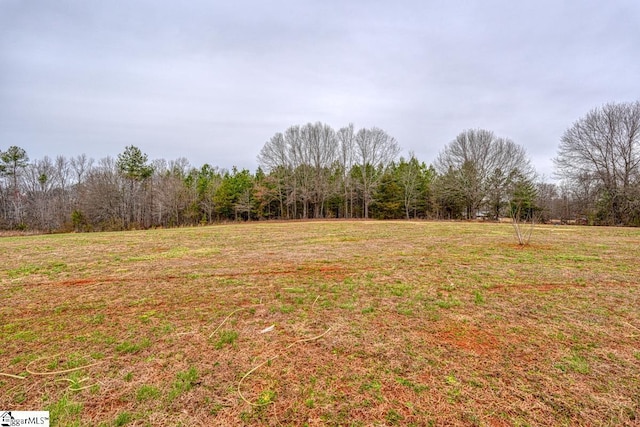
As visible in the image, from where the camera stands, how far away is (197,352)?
2.30m

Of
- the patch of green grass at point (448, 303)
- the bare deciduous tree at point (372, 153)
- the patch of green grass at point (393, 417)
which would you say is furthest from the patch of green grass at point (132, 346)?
the bare deciduous tree at point (372, 153)

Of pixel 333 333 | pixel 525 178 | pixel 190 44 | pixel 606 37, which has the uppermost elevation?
pixel 190 44

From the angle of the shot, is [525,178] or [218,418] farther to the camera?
[525,178]

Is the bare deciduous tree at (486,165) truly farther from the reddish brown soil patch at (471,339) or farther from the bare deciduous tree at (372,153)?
the reddish brown soil patch at (471,339)

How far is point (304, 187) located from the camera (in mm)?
32531

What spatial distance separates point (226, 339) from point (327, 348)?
1.03m

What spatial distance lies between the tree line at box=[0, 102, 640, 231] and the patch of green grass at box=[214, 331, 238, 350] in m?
29.3

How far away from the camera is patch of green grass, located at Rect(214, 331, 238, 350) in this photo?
95.5 inches

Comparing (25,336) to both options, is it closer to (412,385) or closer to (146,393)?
(146,393)

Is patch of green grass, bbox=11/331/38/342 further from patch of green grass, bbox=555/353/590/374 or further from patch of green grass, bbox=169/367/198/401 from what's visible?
patch of green grass, bbox=555/353/590/374

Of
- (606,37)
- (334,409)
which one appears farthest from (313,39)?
(334,409)

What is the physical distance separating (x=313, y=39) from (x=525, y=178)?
26.1 metres

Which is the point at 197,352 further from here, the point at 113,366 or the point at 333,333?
the point at 333,333

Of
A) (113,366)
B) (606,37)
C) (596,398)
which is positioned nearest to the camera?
(596,398)
